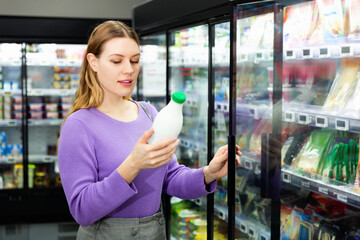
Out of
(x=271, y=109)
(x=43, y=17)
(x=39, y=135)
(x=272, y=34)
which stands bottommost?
(x=39, y=135)

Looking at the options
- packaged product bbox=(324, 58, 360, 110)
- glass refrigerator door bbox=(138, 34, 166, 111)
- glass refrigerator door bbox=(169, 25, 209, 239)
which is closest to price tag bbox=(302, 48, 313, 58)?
packaged product bbox=(324, 58, 360, 110)

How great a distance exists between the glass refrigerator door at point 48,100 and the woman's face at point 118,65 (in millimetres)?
3414

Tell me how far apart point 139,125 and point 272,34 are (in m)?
1.06

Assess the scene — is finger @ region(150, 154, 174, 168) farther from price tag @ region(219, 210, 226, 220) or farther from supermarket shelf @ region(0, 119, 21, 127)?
supermarket shelf @ region(0, 119, 21, 127)

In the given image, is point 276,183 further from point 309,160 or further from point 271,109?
point 271,109

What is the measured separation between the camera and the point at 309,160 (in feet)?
7.79

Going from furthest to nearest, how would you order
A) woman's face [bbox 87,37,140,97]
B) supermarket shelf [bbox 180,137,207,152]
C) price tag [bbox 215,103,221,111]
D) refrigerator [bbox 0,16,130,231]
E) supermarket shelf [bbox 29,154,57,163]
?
supermarket shelf [bbox 29,154,57,163], refrigerator [bbox 0,16,130,231], supermarket shelf [bbox 180,137,207,152], price tag [bbox 215,103,221,111], woman's face [bbox 87,37,140,97]

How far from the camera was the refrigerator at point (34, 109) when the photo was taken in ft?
15.3

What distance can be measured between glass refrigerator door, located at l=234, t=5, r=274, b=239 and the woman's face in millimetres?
819

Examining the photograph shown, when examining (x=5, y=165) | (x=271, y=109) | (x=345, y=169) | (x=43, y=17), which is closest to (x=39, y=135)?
(x=5, y=165)

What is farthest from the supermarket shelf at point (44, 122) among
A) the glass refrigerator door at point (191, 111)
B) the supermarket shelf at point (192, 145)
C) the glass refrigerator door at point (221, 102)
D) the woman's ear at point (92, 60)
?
the woman's ear at point (92, 60)

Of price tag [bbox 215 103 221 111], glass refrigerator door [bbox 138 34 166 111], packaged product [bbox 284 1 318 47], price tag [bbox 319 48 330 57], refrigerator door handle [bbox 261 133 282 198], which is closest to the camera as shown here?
price tag [bbox 319 48 330 57]

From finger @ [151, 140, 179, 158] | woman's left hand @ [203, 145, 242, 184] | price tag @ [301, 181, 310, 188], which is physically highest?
finger @ [151, 140, 179, 158]

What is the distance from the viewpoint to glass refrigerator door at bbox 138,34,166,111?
13.5 feet
